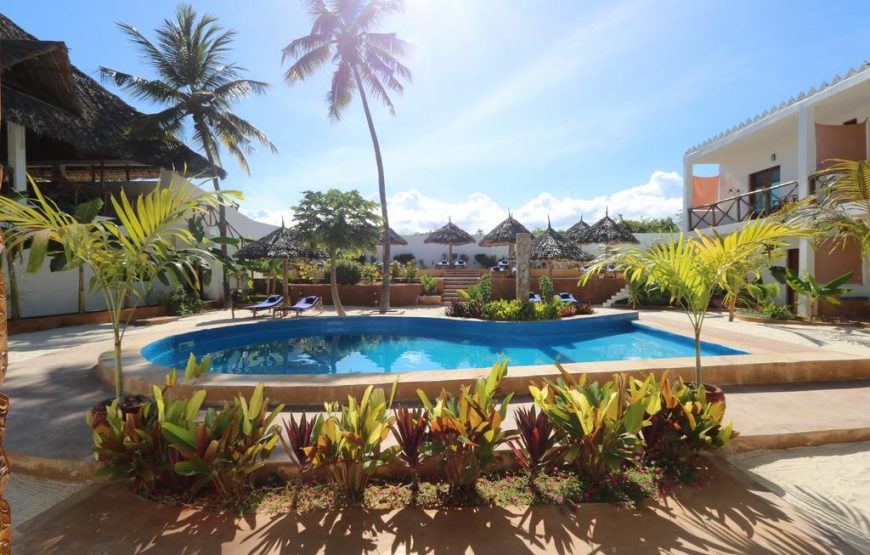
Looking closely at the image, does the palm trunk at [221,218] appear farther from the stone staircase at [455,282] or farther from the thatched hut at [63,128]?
the stone staircase at [455,282]

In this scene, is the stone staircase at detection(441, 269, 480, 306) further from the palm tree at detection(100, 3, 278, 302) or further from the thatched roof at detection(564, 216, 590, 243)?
the palm tree at detection(100, 3, 278, 302)

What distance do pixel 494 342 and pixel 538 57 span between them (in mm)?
5973

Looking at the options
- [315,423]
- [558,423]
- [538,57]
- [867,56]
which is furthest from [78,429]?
[867,56]

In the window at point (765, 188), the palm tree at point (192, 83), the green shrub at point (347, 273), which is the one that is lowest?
the green shrub at point (347, 273)

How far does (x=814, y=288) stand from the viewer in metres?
9.03

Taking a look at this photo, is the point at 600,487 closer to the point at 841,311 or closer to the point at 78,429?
the point at 78,429

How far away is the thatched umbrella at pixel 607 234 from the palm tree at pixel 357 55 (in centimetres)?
821

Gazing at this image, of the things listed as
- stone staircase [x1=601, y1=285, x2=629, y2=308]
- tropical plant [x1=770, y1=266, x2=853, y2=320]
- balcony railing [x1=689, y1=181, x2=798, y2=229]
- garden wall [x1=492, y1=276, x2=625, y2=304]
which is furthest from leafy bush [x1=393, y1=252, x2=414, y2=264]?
tropical plant [x1=770, y1=266, x2=853, y2=320]

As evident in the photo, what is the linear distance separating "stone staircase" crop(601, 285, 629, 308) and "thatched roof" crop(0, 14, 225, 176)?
13.2 m

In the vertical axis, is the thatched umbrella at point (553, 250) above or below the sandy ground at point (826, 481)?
above

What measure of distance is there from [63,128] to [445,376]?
482 inches

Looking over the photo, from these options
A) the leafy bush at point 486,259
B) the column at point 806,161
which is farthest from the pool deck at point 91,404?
the leafy bush at point 486,259

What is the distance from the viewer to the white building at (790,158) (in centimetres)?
988

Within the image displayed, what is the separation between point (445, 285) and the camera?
55.6ft
